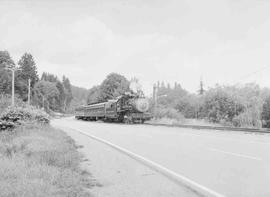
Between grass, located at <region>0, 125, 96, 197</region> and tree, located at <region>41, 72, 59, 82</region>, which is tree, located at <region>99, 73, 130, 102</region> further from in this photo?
grass, located at <region>0, 125, 96, 197</region>

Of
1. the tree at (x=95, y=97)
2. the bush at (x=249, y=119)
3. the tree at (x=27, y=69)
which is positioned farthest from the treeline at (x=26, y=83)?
the bush at (x=249, y=119)

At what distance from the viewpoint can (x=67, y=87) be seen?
183000mm

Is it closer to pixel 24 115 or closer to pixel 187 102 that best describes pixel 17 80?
pixel 187 102

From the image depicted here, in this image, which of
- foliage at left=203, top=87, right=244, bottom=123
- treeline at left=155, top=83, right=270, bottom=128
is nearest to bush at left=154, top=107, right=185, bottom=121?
treeline at left=155, top=83, right=270, bottom=128

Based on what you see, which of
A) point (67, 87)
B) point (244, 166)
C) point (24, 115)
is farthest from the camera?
point (67, 87)

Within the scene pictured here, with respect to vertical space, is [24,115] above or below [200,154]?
above

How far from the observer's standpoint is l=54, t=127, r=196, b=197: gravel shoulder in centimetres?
604

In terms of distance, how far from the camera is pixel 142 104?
38125 millimetres

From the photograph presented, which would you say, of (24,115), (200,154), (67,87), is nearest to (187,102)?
(24,115)

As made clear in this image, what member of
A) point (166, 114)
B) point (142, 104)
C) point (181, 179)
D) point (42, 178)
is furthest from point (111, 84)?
point (42, 178)

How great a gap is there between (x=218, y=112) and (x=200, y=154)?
2587cm

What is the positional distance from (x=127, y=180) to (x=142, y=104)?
102ft

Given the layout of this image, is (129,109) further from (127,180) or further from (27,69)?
(27,69)

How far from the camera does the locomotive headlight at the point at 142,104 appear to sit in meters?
37.8
